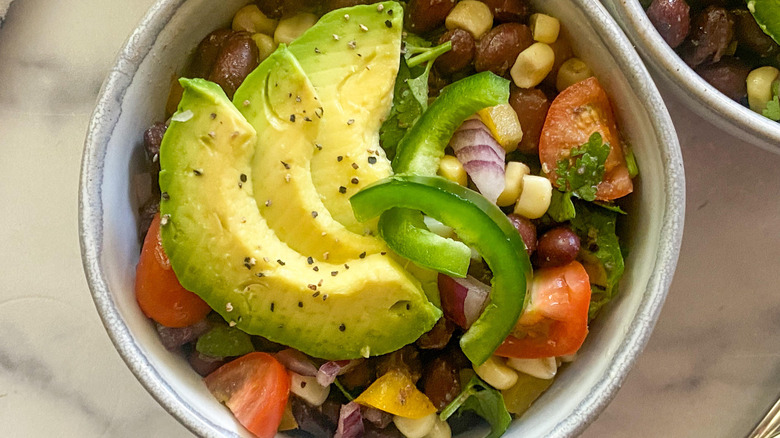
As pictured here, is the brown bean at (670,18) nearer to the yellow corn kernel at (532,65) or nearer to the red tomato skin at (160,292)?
the yellow corn kernel at (532,65)

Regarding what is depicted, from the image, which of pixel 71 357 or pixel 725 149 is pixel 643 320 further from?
pixel 71 357

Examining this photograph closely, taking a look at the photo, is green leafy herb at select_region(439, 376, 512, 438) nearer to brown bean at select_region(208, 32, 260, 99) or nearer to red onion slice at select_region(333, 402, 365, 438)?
red onion slice at select_region(333, 402, 365, 438)

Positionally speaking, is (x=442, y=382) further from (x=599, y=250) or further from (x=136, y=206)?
(x=136, y=206)

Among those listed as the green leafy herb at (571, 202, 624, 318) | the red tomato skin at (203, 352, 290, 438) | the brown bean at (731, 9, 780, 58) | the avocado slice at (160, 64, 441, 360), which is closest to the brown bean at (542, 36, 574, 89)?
the green leafy herb at (571, 202, 624, 318)

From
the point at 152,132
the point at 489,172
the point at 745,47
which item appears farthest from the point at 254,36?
the point at 745,47

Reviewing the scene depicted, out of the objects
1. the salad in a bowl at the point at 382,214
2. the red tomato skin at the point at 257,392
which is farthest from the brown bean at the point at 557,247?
the red tomato skin at the point at 257,392
